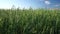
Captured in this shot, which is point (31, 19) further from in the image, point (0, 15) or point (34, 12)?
point (0, 15)

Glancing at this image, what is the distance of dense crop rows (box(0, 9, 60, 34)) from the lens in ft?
13.9

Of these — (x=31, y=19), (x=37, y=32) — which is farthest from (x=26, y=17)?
(x=37, y=32)

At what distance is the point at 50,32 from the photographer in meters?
4.23

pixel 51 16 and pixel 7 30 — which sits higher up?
pixel 51 16

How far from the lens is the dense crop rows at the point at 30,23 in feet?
13.9

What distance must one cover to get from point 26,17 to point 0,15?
65 centimetres

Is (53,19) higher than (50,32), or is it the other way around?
(53,19)

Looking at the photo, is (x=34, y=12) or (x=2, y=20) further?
(x=34, y=12)

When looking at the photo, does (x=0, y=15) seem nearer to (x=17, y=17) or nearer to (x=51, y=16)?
(x=17, y=17)

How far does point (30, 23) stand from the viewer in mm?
4277

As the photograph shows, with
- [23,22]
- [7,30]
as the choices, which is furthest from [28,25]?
[7,30]

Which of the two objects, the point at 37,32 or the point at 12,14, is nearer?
the point at 37,32

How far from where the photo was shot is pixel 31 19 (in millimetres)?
4309

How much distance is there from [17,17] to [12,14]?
7.7 inches
